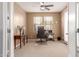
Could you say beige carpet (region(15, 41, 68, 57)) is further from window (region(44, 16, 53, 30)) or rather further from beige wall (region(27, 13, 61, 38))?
window (region(44, 16, 53, 30))

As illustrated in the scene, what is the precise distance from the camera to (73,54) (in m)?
2.60

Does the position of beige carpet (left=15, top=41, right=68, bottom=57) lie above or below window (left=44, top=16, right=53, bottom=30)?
below

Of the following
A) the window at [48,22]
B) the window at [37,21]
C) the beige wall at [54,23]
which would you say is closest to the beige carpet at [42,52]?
the beige wall at [54,23]

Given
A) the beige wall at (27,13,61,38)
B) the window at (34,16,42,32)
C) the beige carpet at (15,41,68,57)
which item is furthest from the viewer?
the window at (34,16,42,32)

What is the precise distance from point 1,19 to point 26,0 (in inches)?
163

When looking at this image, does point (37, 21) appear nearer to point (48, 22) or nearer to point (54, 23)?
point (48, 22)

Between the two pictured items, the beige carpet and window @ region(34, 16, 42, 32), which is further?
window @ region(34, 16, 42, 32)

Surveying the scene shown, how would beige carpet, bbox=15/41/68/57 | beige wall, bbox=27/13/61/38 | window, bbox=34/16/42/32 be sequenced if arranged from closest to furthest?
beige carpet, bbox=15/41/68/57, beige wall, bbox=27/13/61/38, window, bbox=34/16/42/32

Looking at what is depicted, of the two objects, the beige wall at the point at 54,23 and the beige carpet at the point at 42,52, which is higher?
the beige wall at the point at 54,23

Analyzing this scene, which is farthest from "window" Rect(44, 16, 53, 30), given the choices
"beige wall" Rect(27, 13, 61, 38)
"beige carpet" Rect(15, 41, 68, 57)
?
"beige carpet" Rect(15, 41, 68, 57)

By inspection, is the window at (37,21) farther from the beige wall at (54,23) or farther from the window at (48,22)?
the window at (48,22)

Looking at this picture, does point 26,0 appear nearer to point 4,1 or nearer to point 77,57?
point 4,1

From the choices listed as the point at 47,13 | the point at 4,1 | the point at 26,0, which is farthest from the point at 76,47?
the point at 47,13

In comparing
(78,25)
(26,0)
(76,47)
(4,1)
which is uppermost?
(26,0)
